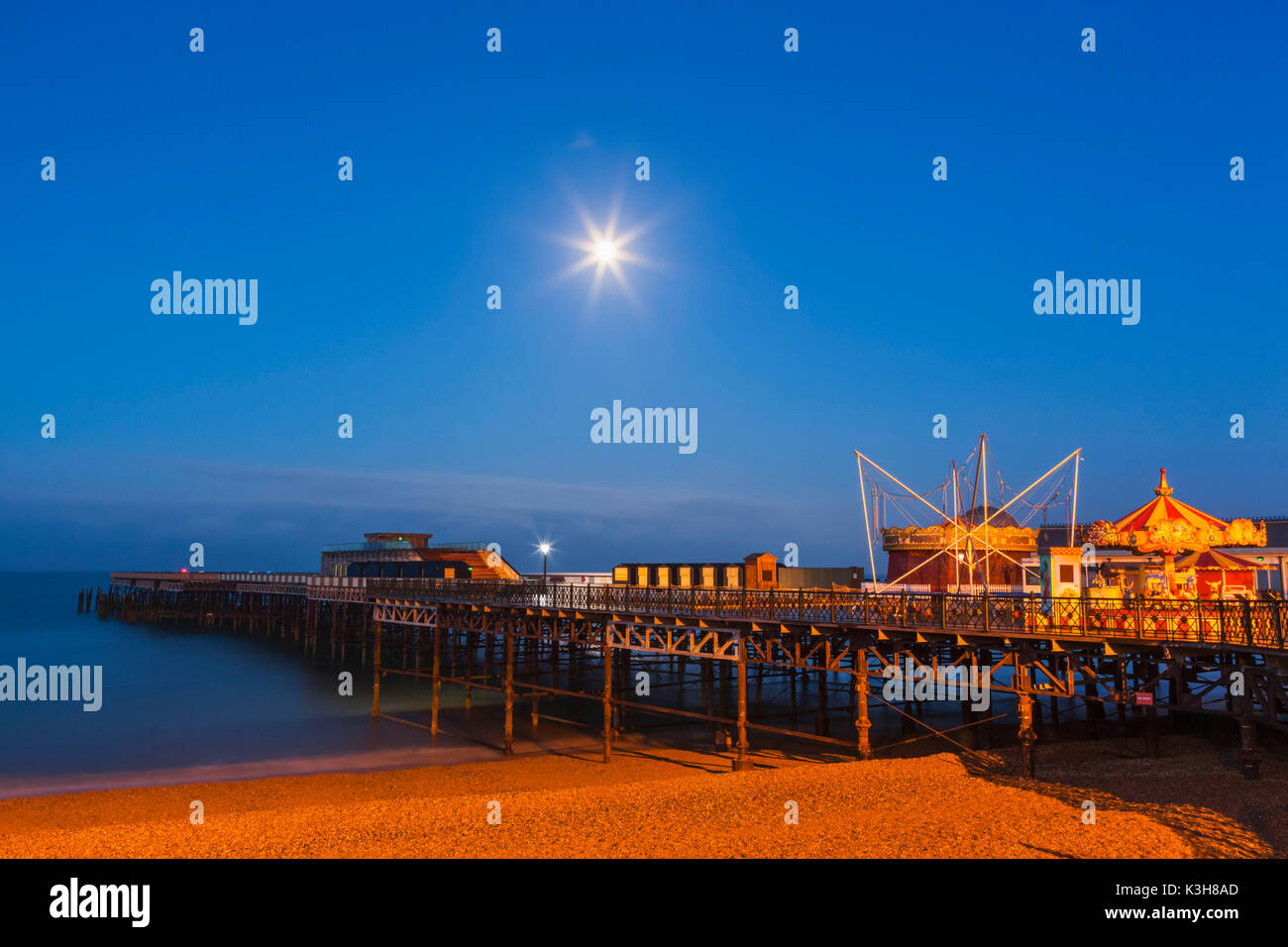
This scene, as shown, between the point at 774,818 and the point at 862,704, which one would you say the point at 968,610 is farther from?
the point at 774,818

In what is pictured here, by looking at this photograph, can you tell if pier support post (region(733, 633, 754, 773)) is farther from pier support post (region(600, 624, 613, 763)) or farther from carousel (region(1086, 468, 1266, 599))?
carousel (region(1086, 468, 1266, 599))

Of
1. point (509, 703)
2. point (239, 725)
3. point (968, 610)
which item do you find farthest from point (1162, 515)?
point (239, 725)

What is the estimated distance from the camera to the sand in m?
13.9

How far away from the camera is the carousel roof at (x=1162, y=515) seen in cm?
2016

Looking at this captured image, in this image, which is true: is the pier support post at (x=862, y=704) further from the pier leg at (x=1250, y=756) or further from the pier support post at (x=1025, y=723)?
the pier leg at (x=1250, y=756)

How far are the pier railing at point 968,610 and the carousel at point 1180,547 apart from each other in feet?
6.27

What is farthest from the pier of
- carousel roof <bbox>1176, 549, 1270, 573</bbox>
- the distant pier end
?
the distant pier end

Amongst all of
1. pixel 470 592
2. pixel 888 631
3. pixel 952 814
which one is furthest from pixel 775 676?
pixel 952 814

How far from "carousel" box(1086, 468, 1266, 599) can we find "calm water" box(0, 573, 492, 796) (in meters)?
22.3

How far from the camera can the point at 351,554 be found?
78312 millimetres

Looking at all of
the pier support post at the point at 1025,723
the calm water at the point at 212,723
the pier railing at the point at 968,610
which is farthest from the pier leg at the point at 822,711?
the calm water at the point at 212,723

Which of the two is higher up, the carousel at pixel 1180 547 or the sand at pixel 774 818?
the carousel at pixel 1180 547

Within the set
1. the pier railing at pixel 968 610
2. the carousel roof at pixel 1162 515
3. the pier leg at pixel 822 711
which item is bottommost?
the pier leg at pixel 822 711

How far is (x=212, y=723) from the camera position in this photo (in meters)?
35.9
